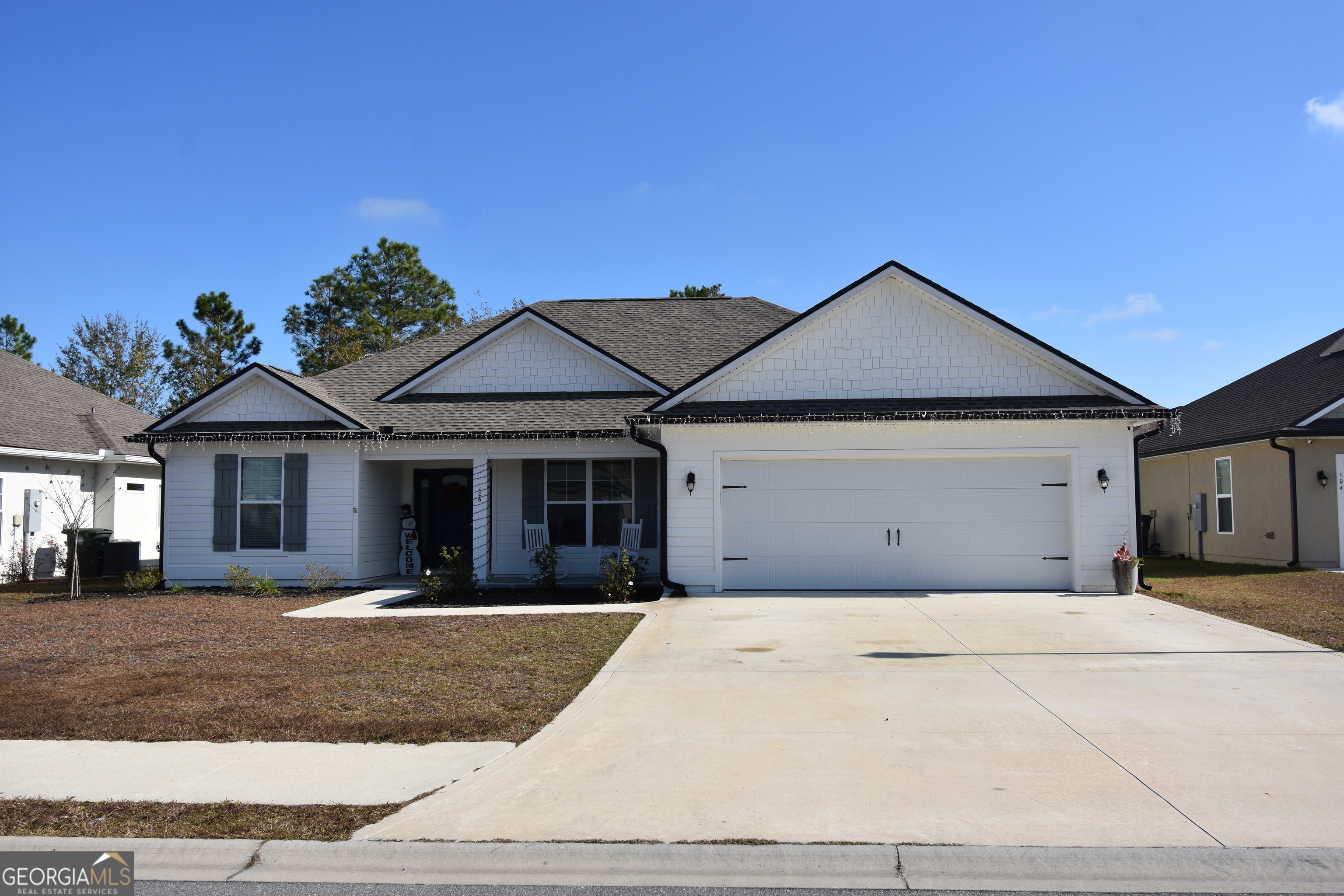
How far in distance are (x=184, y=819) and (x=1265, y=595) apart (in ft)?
47.8

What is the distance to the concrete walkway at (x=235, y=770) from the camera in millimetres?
4945

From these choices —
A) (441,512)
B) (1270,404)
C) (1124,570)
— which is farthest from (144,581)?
(1270,404)

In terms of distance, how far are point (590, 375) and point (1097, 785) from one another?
12.8 meters

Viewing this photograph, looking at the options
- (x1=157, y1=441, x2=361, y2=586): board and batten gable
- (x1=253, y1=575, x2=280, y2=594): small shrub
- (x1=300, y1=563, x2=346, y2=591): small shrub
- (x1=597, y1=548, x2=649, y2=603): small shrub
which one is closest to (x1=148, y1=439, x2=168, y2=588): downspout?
(x1=157, y1=441, x2=361, y2=586): board and batten gable

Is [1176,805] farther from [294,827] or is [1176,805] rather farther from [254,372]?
[254,372]

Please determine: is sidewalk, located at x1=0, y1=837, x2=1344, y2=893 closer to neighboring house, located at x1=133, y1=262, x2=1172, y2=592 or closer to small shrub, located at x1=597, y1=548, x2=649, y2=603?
small shrub, located at x1=597, y1=548, x2=649, y2=603

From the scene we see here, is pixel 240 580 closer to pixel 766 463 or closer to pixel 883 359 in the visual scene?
pixel 766 463

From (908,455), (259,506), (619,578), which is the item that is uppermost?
(908,455)

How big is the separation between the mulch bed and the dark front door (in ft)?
10.6

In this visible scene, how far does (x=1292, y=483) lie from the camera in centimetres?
1711

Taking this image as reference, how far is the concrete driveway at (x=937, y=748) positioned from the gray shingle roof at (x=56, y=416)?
15.4 metres

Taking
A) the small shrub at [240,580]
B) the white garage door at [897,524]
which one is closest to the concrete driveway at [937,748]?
the white garage door at [897,524]

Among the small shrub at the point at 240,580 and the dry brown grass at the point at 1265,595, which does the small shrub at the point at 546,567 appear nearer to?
the small shrub at the point at 240,580

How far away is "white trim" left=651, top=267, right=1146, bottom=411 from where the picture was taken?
13430 millimetres
